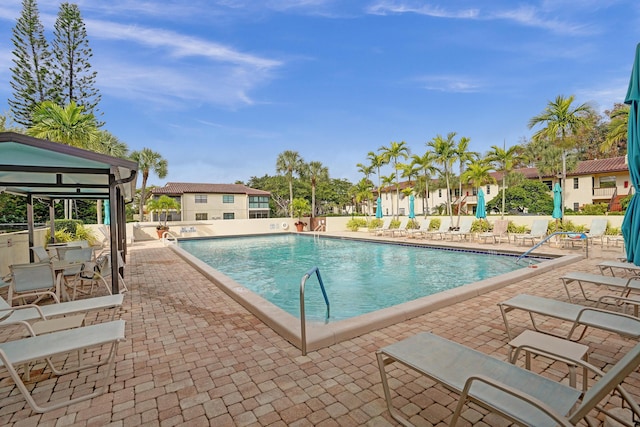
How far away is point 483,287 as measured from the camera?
18.4 feet

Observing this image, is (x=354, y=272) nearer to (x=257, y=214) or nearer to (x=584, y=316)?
(x=584, y=316)

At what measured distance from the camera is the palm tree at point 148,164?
30172 mm

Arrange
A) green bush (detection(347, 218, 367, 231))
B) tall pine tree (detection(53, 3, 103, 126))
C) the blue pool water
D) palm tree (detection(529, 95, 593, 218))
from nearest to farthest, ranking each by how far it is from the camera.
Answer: the blue pool water → palm tree (detection(529, 95, 593, 218)) → tall pine tree (detection(53, 3, 103, 126)) → green bush (detection(347, 218, 367, 231))

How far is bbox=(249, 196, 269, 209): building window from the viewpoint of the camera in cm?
4316

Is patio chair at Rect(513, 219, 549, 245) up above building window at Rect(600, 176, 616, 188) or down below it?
below

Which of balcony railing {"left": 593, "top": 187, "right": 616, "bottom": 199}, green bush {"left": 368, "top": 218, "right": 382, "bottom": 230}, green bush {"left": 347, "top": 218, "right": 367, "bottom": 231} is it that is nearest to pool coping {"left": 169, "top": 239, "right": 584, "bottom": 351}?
green bush {"left": 368, "top": 218, "right": 382, "bottom": 230}

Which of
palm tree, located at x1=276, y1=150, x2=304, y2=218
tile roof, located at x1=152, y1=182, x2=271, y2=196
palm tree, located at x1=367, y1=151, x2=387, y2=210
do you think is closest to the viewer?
palm tree, located at x1=367, y1=151, x2=387, y2=210

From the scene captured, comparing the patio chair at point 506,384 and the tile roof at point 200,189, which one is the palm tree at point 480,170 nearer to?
the patio chair at point 506,384

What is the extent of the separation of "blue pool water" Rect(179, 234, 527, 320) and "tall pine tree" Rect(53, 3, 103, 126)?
654 inches

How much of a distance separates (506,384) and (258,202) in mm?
42900

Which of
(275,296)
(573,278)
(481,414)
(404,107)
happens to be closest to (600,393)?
(481,414)

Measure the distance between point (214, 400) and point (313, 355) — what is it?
111 cm

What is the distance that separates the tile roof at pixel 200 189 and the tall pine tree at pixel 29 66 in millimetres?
17432

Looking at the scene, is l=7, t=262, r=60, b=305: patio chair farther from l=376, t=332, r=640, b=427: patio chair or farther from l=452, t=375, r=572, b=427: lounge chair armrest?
l=452, t=375, r=572, b=427: lounge chair armrest
